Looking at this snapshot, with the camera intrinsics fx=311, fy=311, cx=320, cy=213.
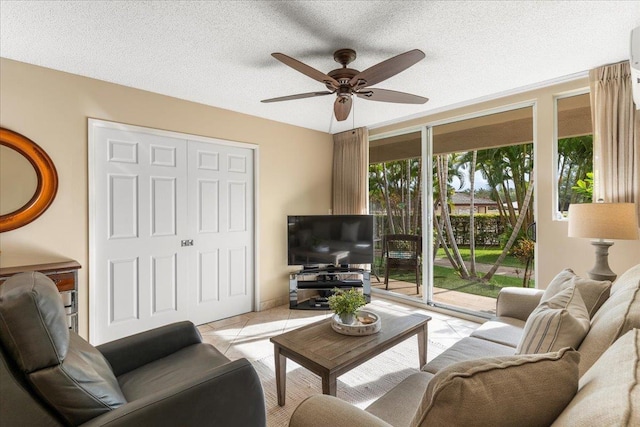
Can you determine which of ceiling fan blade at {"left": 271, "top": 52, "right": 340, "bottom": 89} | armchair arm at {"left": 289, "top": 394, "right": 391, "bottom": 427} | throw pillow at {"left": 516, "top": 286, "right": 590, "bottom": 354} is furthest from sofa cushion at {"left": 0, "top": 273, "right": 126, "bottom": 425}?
ceiling fan blade at {"left": 271, "top": 52, "right": 340, "bottom": 89}

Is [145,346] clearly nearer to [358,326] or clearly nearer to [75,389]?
[75,389]

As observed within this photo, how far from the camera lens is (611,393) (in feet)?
1.98

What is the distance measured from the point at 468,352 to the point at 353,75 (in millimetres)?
1965

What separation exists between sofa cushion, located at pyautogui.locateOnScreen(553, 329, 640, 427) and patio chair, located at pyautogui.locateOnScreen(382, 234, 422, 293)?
335 cm

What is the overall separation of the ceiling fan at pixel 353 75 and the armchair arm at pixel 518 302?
1684 mm

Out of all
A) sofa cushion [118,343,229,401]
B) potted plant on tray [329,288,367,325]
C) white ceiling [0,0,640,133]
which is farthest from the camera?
potted plant on tray [329,288,367,325]

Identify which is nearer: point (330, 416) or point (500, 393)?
point (500, 393)

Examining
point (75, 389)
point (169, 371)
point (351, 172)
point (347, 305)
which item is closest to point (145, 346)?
point (169, 371)

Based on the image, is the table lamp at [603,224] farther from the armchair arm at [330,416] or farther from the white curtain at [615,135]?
the armchair arm at [330,416]

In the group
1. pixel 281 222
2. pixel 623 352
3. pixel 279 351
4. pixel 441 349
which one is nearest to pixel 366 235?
pixel 281 222

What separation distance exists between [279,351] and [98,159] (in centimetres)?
242

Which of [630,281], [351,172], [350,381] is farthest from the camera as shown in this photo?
[351,172]

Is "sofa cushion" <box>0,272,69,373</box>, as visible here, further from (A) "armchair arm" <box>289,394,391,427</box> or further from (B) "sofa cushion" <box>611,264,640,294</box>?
(B) "sofa cushion" <box>611,264,640,294</box>

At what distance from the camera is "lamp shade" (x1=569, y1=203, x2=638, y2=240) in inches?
84.4
